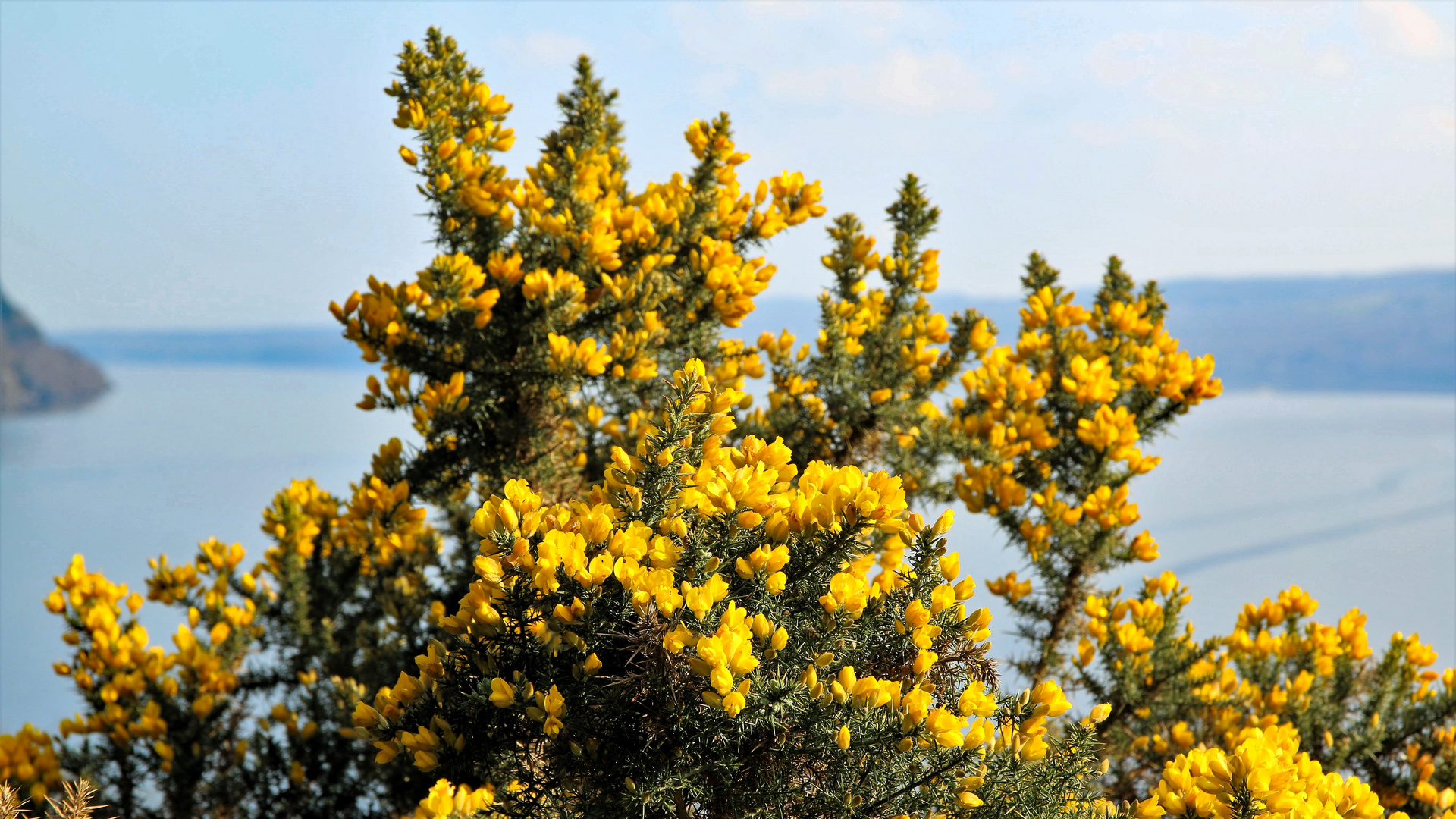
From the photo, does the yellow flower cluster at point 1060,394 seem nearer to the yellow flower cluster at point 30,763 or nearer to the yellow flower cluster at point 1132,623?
the yellow flower cluster at point 1132,623

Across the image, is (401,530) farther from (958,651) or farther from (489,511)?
(958,651)

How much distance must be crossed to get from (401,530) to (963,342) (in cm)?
204

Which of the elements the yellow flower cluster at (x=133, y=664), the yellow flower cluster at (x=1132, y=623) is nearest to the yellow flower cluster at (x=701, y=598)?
the yellow flower cluster at (x=1132, y=623)

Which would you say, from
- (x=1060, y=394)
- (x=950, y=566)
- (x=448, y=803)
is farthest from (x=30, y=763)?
(x=1060, y=394)

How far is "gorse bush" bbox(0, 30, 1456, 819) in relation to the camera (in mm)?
1623

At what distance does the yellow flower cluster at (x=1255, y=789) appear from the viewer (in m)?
1.64

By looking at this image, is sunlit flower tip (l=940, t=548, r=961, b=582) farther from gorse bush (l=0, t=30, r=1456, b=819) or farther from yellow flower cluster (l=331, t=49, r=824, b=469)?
yellow flower cluster (l=331, t=49, r=824, b=469)

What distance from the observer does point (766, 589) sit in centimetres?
164

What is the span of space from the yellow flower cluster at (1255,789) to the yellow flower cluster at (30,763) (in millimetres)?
3157

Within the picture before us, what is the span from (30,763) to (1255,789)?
135 inches

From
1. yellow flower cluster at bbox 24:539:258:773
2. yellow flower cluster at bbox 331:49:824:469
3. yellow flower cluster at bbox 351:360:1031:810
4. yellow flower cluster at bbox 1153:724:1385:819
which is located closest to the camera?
yellow flower cluster at bbox 351:360:1031:810

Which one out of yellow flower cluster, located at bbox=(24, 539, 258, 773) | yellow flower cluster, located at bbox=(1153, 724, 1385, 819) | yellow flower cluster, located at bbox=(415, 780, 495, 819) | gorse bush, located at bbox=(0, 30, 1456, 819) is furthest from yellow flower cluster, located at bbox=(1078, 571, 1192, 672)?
yellow flower cluster, located at bbox=(24, 539, 258, 773)

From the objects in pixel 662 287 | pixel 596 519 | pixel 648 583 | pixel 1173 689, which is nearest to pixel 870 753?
pixel 648 583

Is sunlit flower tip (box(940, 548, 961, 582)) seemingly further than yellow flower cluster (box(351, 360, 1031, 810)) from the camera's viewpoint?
Yes
